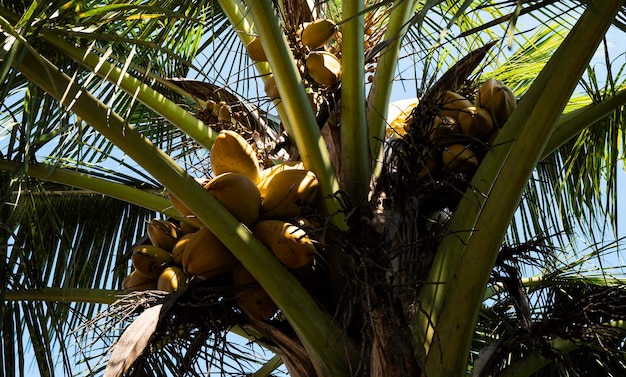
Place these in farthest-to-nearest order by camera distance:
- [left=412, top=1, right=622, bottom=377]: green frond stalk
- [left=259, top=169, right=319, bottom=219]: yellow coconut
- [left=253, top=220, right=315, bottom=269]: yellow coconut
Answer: [left=259, top=169, right=319, bottom=219]: yellow coconut → [left=253, top=220, right=315, bottom=269]: yellow coconut → [left=412, top=1, right=622, bottom=377]: green frond stalk

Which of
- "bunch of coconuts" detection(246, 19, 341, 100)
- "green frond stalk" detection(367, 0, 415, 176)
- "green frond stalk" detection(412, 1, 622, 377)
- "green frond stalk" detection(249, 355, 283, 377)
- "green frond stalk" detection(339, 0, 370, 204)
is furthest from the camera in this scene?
"green frond stalk" detection(249, 355, 283, 377)

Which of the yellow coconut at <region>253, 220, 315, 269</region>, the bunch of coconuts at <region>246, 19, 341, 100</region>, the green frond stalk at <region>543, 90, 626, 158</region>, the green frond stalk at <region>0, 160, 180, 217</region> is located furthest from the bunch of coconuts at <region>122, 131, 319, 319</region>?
the green frond stalk at <region>543, 90, 626, 158</region>

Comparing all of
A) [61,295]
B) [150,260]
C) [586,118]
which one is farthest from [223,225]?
[586,118]

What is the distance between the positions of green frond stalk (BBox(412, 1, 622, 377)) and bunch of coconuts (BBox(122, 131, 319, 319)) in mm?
321

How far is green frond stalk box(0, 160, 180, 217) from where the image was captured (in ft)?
7.16

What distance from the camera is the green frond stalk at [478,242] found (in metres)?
1.64

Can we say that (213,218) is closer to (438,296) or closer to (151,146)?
(151,146)

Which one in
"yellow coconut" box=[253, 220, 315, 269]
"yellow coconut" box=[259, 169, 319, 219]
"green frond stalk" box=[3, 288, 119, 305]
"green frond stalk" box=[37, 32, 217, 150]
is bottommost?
"yellow coconut" box=[253, 220, 315, 269]

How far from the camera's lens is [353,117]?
216 cm

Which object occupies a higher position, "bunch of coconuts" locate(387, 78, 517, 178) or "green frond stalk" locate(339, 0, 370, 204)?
"green frond stalk" locate(339, 0, 370, 204)

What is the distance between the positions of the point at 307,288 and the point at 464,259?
0.41m

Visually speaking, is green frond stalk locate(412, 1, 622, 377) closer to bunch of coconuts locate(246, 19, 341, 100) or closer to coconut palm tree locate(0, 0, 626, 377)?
coconut palm tree locate(0, 0, 626, 377)

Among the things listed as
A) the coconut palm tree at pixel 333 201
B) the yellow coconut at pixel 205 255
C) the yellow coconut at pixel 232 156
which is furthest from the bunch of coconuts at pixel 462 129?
the yellow coconut at pixel 205 255

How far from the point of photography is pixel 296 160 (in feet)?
7.39
